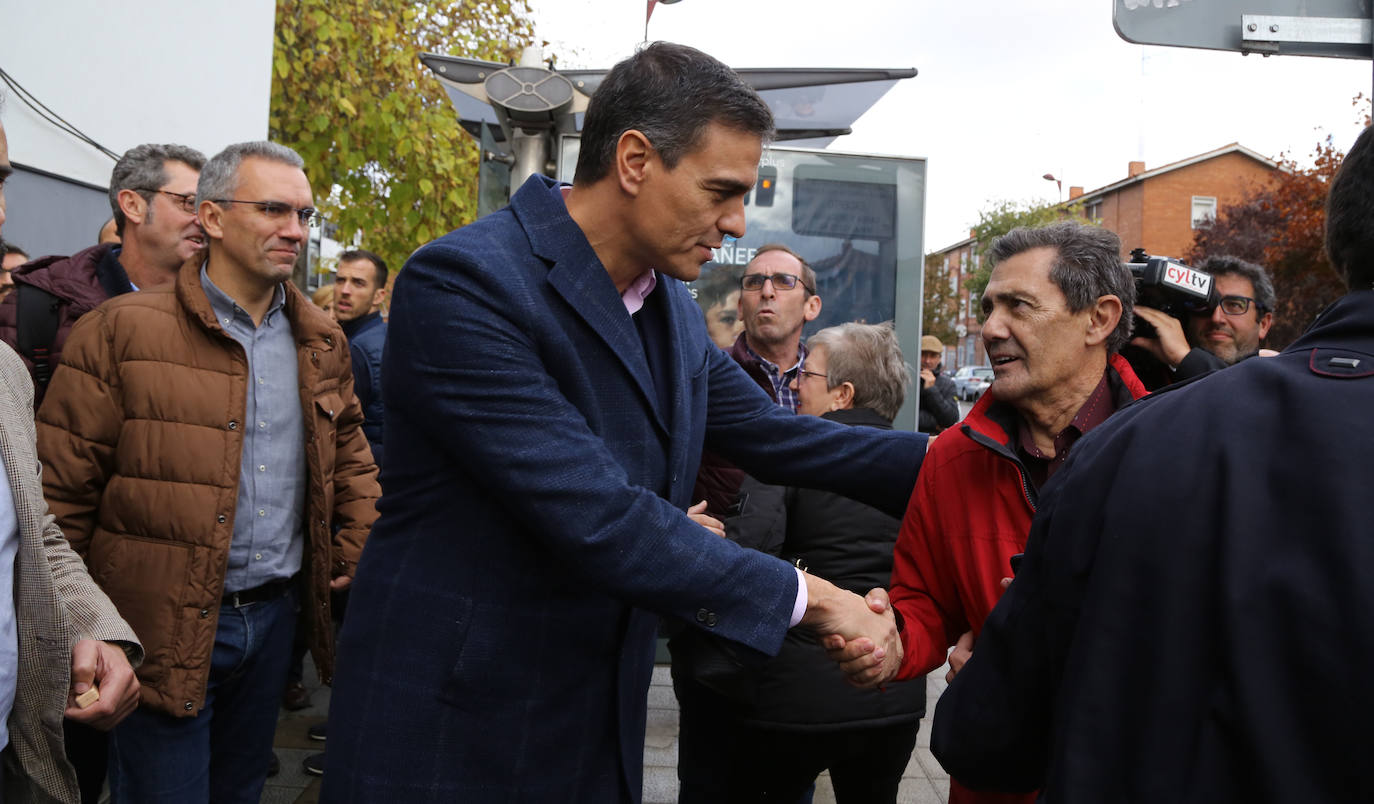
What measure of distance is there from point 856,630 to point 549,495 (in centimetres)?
84

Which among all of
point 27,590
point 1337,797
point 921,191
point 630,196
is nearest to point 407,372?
point 630,196

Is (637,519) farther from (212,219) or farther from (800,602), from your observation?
(212,219)

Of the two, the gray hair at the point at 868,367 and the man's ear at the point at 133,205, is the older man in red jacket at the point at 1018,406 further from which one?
the man's ear at the point at 133,205

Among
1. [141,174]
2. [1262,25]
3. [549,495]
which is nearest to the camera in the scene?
[549,495]

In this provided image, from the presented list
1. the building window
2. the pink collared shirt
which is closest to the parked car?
the building window

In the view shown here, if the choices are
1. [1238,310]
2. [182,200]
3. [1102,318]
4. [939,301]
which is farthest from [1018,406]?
[939,301]

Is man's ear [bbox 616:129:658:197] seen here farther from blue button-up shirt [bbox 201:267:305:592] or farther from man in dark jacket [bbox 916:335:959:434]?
man in dark jacket [bbox 916:335:959:434]

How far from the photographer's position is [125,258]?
360 centimetres

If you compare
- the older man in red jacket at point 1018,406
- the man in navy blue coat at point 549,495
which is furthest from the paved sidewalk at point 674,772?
the man in navy blue coat at point 549,495

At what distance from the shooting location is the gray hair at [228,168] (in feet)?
10.2

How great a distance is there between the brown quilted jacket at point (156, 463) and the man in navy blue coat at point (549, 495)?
936 mm

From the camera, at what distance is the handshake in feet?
7.21

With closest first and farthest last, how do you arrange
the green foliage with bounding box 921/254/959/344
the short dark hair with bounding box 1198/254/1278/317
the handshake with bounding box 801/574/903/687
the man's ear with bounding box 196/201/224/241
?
the handshake with bounding box 801/574/903/687, the man's ear with bounding box 196/201/224/241, the short dark hair with bounding box 1198/254/1278/317, the green foliage with bounding box 921/254/959/344

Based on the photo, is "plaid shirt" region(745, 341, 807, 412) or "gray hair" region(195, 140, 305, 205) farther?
"plaid shirt" region(745, 341, 807, 412)
